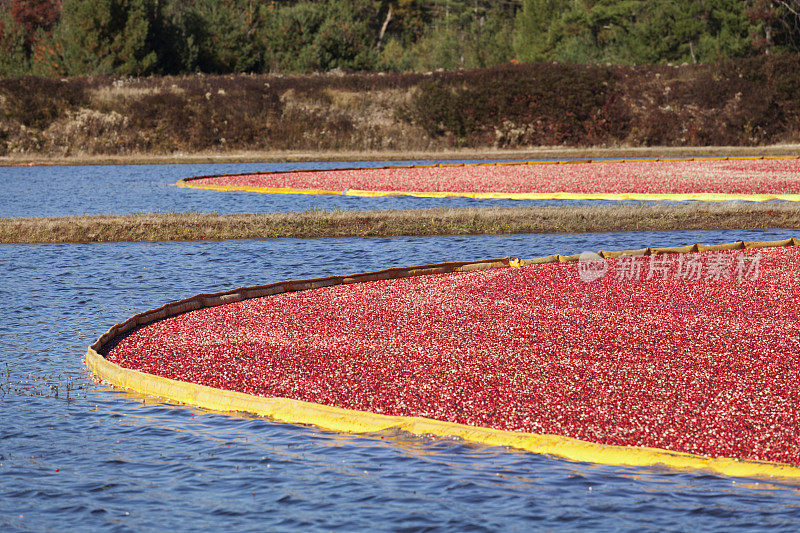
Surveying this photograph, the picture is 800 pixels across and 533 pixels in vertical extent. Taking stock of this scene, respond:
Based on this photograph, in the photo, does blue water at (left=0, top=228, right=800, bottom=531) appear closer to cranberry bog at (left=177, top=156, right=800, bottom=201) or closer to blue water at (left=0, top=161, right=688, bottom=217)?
blue water at (left=0, top=161, right=688, bottom=217)

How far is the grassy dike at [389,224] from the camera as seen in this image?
1831 centimetres

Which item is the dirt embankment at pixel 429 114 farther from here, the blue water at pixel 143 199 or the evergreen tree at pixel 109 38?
the blue water at pixel 143 199

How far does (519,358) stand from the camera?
9.06 metres

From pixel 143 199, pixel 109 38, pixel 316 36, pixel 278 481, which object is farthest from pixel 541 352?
pixel 316 36

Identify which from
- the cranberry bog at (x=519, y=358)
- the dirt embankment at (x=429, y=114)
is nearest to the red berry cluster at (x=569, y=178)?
the cranberry bog at (x=519, y=358)

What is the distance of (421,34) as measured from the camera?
3346 inches

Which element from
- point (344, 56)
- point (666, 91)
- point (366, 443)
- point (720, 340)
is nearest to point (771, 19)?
point (666, 91)

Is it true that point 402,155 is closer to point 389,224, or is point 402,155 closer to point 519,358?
point 389,224

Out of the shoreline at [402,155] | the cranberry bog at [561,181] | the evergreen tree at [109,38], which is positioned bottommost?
the shoreline at [402,155]

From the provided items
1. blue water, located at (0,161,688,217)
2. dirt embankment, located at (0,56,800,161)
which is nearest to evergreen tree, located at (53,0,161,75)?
dirt embankment, located at (0,56,800,161)

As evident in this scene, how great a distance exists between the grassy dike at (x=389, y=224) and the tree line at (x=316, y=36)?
32532mm

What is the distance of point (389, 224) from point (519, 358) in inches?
387

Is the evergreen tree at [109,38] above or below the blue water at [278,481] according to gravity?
above

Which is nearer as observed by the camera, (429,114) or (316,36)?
(429,114)
